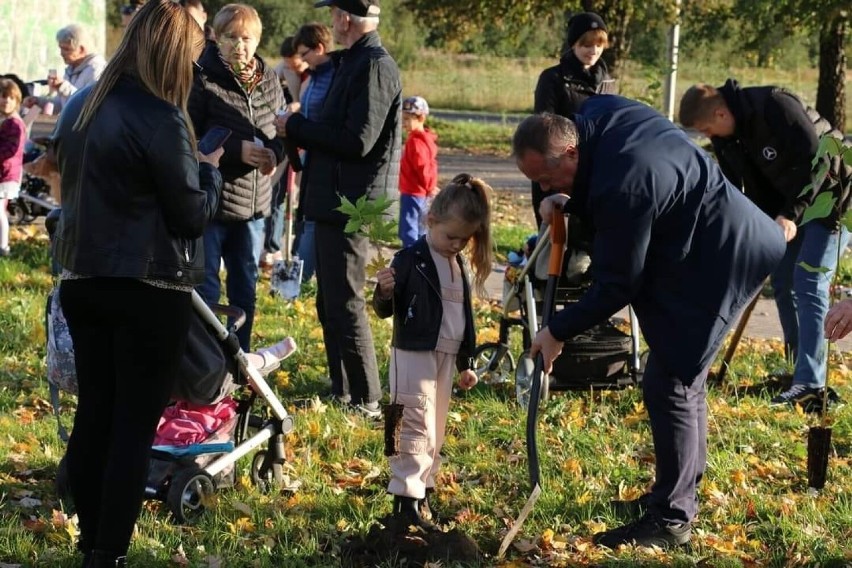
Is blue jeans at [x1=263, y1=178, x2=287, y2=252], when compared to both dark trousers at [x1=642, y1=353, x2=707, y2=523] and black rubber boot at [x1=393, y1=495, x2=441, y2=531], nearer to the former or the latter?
black rubber boot at [x1=393, y1=495, x2=441, y2=531]

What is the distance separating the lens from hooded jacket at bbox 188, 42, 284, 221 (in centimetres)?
603

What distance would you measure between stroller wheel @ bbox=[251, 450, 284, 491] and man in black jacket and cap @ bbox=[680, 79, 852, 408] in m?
2.87

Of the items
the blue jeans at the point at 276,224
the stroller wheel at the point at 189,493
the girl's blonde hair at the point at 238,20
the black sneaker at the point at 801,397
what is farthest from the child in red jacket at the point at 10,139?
the black sneaker at the point at 801,397

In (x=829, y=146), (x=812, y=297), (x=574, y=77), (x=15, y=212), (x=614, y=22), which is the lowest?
(x=15, y=212)

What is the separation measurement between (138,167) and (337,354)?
280 cm

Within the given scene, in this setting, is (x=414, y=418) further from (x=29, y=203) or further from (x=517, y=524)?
(x=29, y=203)

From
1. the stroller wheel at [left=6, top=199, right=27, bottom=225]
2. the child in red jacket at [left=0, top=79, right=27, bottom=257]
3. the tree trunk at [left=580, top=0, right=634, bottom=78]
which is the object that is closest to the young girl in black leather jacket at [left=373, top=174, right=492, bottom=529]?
the child in red jacket at [left=0, top=79, right=27, bottom=257]

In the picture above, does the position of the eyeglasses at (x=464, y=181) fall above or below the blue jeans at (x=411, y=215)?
above

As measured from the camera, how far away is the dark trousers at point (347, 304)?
6184 mm

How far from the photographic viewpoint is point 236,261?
6422mm

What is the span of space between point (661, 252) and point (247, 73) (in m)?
2.61

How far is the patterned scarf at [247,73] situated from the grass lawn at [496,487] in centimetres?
173

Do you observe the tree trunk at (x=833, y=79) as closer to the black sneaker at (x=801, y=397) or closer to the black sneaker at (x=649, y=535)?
the black sneaker at (x=801, y=397)

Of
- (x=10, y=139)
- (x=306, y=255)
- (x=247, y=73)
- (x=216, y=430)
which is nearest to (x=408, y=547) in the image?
(x=216, y=430)
